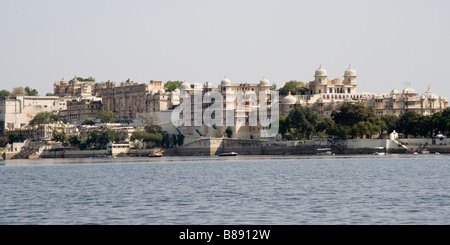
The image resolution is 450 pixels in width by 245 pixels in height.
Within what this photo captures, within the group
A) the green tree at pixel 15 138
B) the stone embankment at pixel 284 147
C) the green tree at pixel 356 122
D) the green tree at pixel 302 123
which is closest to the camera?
the stone embankment at pixel 284 147

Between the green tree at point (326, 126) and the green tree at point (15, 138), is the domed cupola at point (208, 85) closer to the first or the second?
the green tree at point (326, 126)

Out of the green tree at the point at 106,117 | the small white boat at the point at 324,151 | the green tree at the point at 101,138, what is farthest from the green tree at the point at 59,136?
the small white boat at the point at 324,151

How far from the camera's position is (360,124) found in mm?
98438

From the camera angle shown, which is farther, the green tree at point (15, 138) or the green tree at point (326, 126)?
the green tree at point (15, 138)

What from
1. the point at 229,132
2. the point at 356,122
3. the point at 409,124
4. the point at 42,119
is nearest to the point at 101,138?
the point at 229,132

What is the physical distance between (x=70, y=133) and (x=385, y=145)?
6052 centimetres

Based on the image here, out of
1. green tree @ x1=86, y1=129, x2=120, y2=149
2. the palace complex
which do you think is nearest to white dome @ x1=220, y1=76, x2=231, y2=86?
the palace complex

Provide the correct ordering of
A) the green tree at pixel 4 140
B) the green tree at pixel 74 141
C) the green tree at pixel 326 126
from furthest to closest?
the green tree at pixel 4 140 → the green tree at pixel 74 141 → the green tree at pixel 326 126

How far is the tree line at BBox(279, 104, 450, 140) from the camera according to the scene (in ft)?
316

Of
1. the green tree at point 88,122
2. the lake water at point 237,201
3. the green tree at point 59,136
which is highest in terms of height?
the green tree at point 88,122

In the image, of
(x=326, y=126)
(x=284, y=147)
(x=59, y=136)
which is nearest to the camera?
(x=326, y=126)

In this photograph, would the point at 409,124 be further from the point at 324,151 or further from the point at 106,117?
the point at 106,117

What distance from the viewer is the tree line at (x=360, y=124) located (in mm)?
96438
